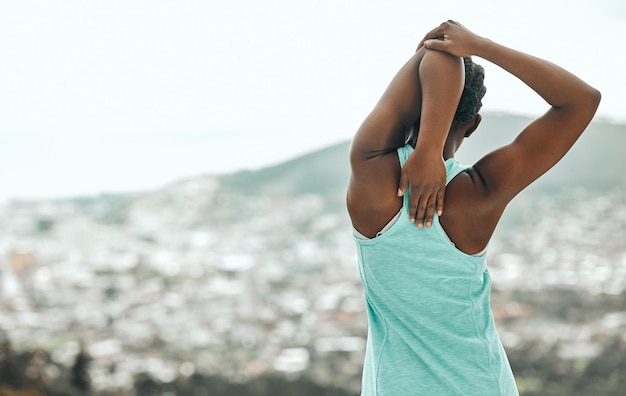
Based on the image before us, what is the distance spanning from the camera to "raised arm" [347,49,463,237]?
3.05 feet

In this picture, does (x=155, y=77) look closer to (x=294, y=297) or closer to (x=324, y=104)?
(x=324, y=104)

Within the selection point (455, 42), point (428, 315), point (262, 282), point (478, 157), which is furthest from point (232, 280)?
point (455, 42)

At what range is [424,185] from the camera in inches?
36.6

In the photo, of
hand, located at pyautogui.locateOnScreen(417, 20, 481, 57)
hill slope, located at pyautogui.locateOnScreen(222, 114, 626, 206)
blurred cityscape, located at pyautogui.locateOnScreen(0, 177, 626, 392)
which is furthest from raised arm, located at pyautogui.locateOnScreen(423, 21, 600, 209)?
blurred cityscape, located at pyautogui.locateOnScreen(0, 177, 626, 392)

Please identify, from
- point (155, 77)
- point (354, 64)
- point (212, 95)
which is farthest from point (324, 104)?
point (155, 77)

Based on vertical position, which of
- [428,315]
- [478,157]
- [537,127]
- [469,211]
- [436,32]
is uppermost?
[436,32]

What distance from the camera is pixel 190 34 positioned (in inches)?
116

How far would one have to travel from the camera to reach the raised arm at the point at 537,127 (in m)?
0.93

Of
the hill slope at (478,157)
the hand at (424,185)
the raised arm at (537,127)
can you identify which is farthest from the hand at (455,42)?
the hill slope at (478,157)

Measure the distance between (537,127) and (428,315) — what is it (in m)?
0.27

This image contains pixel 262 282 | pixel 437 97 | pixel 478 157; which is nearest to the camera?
pixel 437 97

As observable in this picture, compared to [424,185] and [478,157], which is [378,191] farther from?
[478,157]

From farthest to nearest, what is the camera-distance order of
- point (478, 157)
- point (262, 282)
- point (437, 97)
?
point (262, 282)
point (478, 157)
point (437, 97)

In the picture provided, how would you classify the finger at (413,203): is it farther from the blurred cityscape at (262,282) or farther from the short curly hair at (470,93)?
the blurred cityscape at (262,282)
